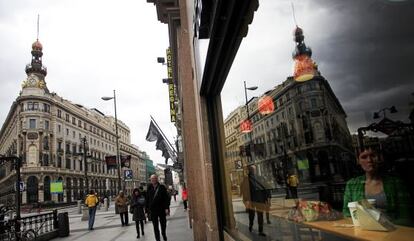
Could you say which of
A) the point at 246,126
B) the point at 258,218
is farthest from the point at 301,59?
the point at 258,218

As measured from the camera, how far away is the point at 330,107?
6.46ft

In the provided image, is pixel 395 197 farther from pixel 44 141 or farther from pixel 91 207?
pixel 44 141

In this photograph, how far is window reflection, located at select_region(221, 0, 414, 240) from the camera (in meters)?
1.48

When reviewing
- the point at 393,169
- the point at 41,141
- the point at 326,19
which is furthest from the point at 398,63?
the point at 41,141

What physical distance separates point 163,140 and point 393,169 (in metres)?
20.7

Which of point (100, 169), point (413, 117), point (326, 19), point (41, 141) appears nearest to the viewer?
point (413, 117)

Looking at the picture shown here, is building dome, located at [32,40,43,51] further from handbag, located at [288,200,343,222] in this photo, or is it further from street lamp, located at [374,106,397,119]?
street lamp, located at [374,106,397,119]

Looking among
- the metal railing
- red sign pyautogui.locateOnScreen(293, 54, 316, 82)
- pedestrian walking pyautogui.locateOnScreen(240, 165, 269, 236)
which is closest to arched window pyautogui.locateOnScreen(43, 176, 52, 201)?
the metal railing

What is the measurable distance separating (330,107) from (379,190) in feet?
1.55

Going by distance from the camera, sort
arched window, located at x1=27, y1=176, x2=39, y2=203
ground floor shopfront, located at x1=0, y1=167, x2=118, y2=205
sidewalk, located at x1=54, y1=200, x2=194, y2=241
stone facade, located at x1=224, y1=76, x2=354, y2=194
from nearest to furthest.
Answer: stone facade, located at x1=224, y1=76, x2=354, y2=194 < sidewalk, located at x1=54, y1=200, x2=194, y2=241 < ground floor shopfront, located at x1=0, y1=167, x2=118, y2=205 < arched window, located at x1=27, y1=176, x2=39, y2=203

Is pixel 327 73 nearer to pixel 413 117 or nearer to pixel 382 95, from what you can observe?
pixel 382 95

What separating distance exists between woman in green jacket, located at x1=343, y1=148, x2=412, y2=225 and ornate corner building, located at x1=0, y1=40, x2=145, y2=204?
57156 mm

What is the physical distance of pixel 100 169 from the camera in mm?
97125

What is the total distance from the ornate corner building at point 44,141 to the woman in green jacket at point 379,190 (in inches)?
2250
